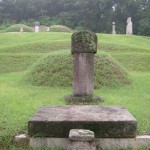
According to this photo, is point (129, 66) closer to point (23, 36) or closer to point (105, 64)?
point (105, 64)

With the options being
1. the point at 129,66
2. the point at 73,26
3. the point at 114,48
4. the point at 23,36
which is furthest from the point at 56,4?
the point at 129,66

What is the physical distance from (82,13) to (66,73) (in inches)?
1731

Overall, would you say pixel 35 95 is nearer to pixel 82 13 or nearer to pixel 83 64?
pixel 83 64

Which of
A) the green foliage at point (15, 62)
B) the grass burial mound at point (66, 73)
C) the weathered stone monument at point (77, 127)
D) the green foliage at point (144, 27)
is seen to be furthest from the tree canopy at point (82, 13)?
the weathered stone monument at point (77, 127)

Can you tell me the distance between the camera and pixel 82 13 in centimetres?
5322

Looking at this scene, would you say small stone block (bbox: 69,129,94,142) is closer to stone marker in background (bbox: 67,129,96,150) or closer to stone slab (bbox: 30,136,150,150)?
stone marker in background (bbox: 67,129,96,150)

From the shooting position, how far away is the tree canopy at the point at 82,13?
49000mm

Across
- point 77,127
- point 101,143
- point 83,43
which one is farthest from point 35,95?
point 101,143

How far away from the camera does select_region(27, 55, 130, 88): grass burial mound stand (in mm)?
10195

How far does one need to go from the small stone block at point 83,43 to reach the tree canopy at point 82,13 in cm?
3708

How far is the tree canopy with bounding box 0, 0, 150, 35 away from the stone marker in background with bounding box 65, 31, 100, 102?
122 feet

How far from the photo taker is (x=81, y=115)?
494 centimetres

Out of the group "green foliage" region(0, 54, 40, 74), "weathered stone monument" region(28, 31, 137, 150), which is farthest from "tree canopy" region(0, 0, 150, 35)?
"weathered stone monument" region(28, 31, 137, 150)

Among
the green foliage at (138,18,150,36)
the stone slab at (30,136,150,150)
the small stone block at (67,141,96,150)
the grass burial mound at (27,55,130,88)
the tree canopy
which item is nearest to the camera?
the small stone block at (67,141,96,150)
